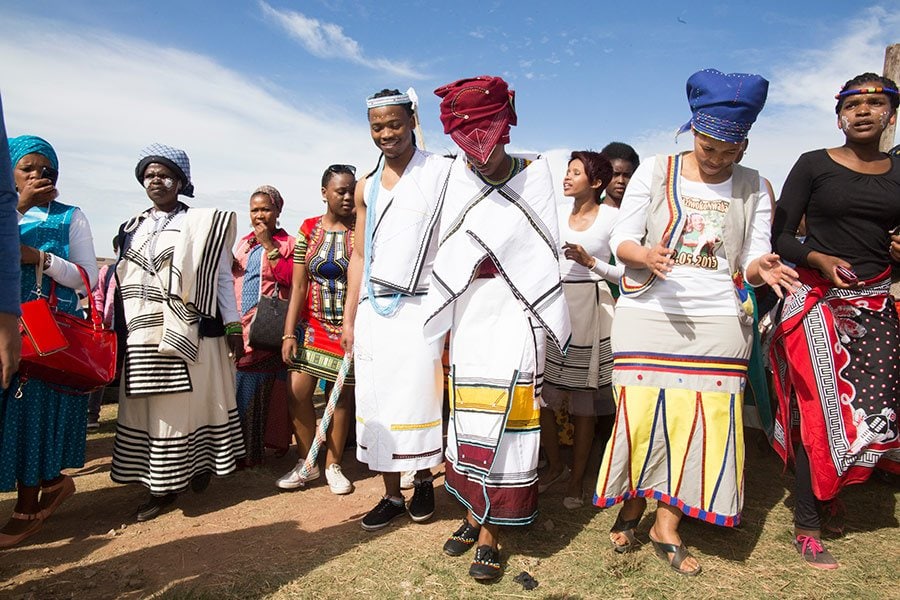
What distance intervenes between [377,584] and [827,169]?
9.95 ft

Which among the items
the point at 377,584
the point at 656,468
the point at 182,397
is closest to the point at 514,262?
the point at 656,468

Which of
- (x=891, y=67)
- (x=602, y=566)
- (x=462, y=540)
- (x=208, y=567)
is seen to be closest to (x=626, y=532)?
(x=602, y=566)

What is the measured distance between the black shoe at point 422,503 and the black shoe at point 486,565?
2.04 feet

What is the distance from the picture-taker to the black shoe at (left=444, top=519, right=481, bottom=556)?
308cm

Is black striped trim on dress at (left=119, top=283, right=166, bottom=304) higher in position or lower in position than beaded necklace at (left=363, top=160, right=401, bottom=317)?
lower

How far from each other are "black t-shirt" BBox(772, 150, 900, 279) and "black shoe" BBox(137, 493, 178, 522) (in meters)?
3.81

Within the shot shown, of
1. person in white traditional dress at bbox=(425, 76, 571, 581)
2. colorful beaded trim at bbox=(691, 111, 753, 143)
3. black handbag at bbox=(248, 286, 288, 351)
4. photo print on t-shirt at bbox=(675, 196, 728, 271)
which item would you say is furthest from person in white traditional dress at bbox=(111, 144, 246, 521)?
colorful beaded trim at bbox=(691, 111, 753, 143)

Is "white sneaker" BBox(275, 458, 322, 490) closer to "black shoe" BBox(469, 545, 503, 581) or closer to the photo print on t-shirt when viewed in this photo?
"black shoe" BBox(469, 545, 503, 581)

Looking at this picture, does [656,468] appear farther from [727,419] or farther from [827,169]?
[827,169]

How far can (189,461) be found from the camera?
148 inches

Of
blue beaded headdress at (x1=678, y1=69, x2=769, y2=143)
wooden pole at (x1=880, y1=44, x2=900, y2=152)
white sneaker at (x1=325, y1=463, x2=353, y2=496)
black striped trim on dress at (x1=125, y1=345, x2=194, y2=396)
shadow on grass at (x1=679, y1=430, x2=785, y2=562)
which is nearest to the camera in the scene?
blue beaded headdress at (x1=678, y1=69, x2=769, y2=143)

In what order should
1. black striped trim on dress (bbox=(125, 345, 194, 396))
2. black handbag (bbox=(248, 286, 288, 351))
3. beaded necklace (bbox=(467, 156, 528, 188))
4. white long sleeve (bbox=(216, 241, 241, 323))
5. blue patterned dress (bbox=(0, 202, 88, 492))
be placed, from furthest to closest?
black handbag (bbox=(248, 286, 288, 351))
white long sleeve (bbox=(216, 241, 241, 323))
black striped trim on dress (bbox=(125, 345, 194, 396))
blue patterned dress (bbox=(0, 202, 88, 492))
beaded necklace (bbox=(467, 156, 528, 188))

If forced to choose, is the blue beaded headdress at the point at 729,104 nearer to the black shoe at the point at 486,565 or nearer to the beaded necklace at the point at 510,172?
the beaded necklace at the point at 510,172

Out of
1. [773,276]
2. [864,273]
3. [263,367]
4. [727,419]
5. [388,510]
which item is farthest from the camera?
[263,367]
